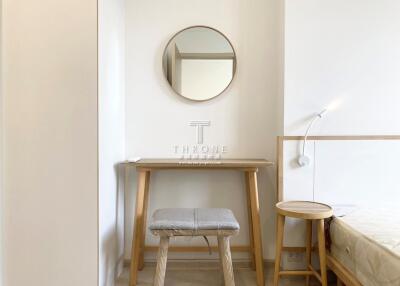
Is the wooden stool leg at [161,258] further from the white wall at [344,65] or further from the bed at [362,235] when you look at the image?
the white wall at [344,65]

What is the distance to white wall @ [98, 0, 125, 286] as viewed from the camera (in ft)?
5.46

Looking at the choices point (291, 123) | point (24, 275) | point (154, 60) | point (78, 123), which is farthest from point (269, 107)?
point (24, 275)

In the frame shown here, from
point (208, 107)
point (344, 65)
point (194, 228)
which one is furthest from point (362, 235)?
point (208, 107)

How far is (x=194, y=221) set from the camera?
1.64 m

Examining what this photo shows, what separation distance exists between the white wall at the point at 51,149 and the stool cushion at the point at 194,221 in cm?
37

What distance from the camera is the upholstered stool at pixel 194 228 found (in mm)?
1602

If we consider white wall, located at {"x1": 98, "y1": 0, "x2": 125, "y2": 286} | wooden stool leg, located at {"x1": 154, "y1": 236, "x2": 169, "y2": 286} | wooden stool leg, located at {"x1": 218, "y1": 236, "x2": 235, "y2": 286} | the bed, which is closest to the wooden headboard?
the bed

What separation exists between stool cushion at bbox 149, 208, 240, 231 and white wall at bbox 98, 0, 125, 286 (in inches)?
13.1

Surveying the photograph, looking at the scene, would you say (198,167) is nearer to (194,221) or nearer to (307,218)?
(194,221)

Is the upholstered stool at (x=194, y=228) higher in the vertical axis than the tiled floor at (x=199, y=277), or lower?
higher

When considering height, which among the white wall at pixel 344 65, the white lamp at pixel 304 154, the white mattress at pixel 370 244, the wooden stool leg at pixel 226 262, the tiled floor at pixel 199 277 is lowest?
the tiled floor at pixel 199 277

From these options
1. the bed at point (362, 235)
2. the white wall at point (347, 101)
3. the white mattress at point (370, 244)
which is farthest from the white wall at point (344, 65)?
the white mattress at point (370, 244)

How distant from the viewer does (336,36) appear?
6.43 ft

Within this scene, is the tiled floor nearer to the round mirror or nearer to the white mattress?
the white mattress
